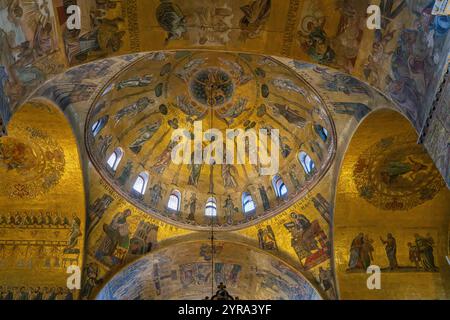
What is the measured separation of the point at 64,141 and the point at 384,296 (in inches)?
422

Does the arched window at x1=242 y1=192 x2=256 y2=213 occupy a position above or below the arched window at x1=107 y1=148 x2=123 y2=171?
below

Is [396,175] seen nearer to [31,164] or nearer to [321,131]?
[321,131]

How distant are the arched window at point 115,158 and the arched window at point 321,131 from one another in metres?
6.56

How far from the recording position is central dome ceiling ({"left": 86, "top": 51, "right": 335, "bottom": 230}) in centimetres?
1566

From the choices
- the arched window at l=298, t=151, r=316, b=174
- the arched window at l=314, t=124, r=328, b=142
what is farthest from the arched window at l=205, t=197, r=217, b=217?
the arched window at l=314, t=124, r=328, b=142

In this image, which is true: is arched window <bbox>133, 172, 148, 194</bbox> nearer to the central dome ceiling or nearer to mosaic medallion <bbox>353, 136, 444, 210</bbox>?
the central dome ceiling

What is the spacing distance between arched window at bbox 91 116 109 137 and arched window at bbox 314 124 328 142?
21.5ft

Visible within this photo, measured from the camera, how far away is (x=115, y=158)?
17.2 m

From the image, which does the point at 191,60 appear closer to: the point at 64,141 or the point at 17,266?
the point at 64,141

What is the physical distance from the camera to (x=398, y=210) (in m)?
Answer: 15.4

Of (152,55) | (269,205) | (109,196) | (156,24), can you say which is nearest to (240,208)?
(269,205)

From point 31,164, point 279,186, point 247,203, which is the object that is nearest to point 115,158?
point 31,164

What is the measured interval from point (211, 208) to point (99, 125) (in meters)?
5.36

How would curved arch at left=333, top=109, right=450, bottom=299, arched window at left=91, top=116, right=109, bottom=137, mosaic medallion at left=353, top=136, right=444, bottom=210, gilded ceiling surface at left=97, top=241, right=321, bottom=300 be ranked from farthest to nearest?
gilded ceiling surface at left=97, top=241, right=321, bottom=300 < arched window at left=91, top=116, right=109, bottom=137 < curved arch at left=333, top=109, right=450, bottom=299 < mosaic medallion at left=353, top=136, right=444, bottom=210
